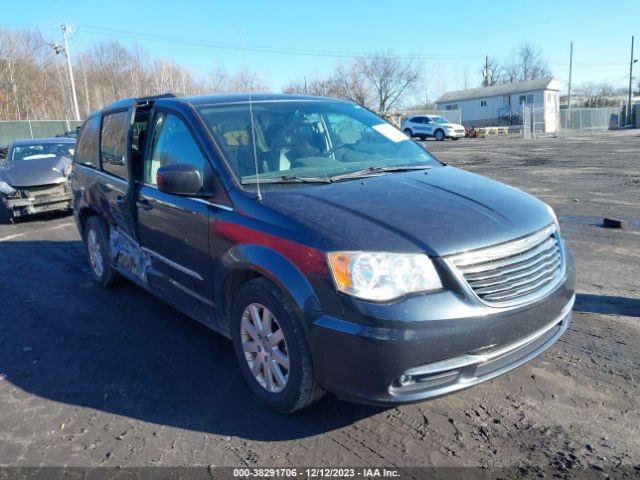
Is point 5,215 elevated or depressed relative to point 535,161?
elevated

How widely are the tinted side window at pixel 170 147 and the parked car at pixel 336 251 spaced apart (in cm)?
2

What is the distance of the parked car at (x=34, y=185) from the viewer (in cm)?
995

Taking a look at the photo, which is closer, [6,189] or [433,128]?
[6,189]

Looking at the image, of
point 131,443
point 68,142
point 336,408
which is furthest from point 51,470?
point 68,142

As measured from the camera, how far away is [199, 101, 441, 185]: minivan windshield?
3.53 meters

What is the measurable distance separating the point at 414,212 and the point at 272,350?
1.15 metres

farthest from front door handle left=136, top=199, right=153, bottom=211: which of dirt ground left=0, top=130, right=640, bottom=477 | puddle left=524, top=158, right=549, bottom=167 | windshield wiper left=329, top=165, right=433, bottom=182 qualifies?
puddle left=524, top=158, right=549, bottom=167

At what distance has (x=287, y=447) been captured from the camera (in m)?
2.85

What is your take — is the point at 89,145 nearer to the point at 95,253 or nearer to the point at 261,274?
the point at 95,253

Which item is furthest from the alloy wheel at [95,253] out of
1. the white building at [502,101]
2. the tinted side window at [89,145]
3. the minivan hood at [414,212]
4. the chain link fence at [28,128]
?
A: the white building at [502,101]

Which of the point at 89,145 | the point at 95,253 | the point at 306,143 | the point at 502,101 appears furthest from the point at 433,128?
the point at 306,143

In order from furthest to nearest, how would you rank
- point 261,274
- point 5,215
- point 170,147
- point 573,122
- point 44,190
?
1. point 573,122
2. point 5,215
3. point 44,190
4. point 170,147
5. point 261,274

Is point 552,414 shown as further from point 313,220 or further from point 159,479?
point 159,479

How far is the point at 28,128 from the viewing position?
37.5 m
